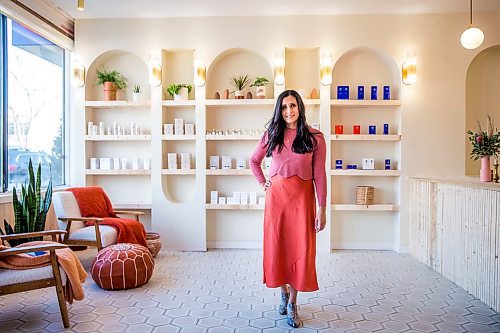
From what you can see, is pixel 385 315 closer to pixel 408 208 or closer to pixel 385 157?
pixel 408 208

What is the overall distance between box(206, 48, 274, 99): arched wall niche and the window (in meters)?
2.04

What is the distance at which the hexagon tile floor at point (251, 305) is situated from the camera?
3062 millimetres

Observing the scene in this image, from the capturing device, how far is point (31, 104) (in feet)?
16.5

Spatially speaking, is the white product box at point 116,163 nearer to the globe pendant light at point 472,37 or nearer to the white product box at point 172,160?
the white product box at point 172,160

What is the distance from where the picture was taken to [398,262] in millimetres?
4973

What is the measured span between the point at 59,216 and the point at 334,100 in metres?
3.57

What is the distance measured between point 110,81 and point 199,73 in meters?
1.26

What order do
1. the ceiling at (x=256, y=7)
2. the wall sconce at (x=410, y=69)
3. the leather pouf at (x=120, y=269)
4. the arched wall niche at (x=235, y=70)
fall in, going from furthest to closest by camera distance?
the arched wall niche at (x=235, y=70)
the wall sconce at (x=410, y=69)
the ceiling at (x=256, y=7)
the leather pouf at (x=120, y=269)

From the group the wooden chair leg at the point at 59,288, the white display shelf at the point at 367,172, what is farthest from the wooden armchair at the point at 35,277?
the white display shelf at the point at 367,172

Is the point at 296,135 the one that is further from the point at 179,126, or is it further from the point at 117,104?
the point at 117,104

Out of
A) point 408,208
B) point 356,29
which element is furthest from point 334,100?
point 408,208

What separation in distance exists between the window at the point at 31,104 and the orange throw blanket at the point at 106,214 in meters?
0.65

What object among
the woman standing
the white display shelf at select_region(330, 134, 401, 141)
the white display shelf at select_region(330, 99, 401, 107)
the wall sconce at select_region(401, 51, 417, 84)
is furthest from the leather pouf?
the wall sconce at select_region(401, 51, 417, 84)

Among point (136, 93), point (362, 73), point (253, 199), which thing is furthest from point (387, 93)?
point (136, 93)
